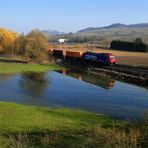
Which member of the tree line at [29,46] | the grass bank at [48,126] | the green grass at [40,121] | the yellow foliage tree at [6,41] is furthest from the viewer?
the yellow foliage tree at [6,41]

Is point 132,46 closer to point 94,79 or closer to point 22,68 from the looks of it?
point 22,68

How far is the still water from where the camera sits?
31844 millimetres

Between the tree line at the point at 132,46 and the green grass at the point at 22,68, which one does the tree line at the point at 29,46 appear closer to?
the green grass at the point at 22,68

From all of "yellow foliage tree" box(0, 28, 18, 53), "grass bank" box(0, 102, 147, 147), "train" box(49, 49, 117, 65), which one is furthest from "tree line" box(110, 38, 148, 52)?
"grass bank" box(0, 102, 147, 147)

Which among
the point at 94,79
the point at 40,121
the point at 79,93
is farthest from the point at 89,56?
the point at 40,121

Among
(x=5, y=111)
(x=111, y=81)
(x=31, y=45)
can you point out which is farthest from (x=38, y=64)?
(x=5, y=111)

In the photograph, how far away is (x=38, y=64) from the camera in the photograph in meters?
72.5

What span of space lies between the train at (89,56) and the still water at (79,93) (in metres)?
10.5

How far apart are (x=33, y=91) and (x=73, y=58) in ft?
135

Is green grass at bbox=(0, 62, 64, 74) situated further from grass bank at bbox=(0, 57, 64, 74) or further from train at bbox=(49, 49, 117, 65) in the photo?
train at bbox=(49, 49, 117, 65)

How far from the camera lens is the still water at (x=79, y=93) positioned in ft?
104

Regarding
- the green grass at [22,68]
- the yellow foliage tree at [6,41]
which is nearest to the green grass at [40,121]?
the green grass at [22,68]

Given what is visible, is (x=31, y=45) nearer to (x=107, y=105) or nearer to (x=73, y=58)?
(x=73, y=58)

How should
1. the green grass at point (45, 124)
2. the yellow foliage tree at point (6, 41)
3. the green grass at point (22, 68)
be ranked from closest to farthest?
the green grass at point (45, 124)
the green grass at point (22, 68)
the yellow foliage tree at point (6, 41)
